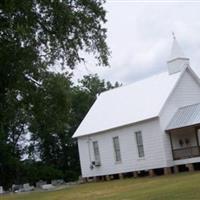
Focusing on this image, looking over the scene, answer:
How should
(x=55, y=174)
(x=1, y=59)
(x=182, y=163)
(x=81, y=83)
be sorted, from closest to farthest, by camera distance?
(x=1, y=59) → (x=182, y=163) → (x=55, y=174) → (x=81, y=83)

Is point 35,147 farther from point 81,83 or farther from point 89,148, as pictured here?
point 89,148

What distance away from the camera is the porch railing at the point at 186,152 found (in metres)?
38.1

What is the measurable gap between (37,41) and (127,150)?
22.5 meters

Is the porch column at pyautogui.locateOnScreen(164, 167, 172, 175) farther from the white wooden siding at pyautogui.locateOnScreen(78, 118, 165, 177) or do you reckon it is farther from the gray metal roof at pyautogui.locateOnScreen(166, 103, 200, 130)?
the gray metal roof at pyautogui.locateOnScreen(166, 103, 200, 130)

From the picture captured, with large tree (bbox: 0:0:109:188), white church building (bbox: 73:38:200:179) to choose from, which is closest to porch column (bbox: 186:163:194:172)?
white church building (bbox: 73:38:200:179)

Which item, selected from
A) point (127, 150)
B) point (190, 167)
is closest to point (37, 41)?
point (190, 167)

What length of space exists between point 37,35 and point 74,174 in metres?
39.6

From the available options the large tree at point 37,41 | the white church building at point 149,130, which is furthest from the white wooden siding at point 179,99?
the large tree at point 37,41

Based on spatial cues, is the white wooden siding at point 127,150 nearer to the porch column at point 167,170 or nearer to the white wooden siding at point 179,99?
the porch column at point 167,170

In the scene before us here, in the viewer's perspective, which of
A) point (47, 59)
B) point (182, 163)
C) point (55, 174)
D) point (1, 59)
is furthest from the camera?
point (55, 174)

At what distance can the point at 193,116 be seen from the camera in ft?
127

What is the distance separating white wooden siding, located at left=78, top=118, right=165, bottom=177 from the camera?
39.3m

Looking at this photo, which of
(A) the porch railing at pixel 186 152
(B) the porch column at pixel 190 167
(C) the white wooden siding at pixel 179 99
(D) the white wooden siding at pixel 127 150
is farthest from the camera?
(D) the white wooden siding at pixel 127 150

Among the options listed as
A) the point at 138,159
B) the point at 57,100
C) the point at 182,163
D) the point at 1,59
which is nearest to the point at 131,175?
the point at 138,159
